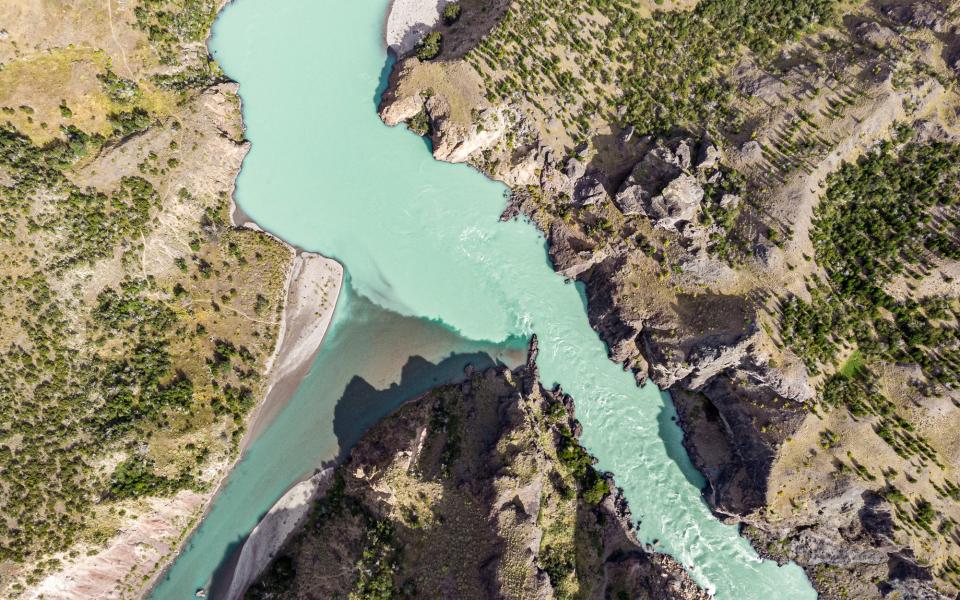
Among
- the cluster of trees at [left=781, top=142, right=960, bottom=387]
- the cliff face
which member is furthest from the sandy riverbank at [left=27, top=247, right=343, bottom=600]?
the cluster of trees at [left=781, top=142, right=960, bottom=387]

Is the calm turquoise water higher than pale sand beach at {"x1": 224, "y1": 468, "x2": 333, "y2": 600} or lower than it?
higher

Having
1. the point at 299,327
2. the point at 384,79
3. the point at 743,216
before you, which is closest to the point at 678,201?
the point at 743,216

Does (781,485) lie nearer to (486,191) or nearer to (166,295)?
(486,191)

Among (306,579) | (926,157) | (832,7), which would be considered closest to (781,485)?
(926,157)

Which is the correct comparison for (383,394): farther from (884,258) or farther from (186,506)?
(884,258)

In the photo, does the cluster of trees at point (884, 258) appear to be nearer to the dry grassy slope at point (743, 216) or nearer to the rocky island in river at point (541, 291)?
the rocky island in river at point (541, 291)

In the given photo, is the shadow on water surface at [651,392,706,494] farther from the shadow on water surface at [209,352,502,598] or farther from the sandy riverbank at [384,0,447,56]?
the sandy riverbank at [384,0,447,56]

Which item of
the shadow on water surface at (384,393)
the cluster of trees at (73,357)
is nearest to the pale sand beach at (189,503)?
the cluster of trees at (73,357)
